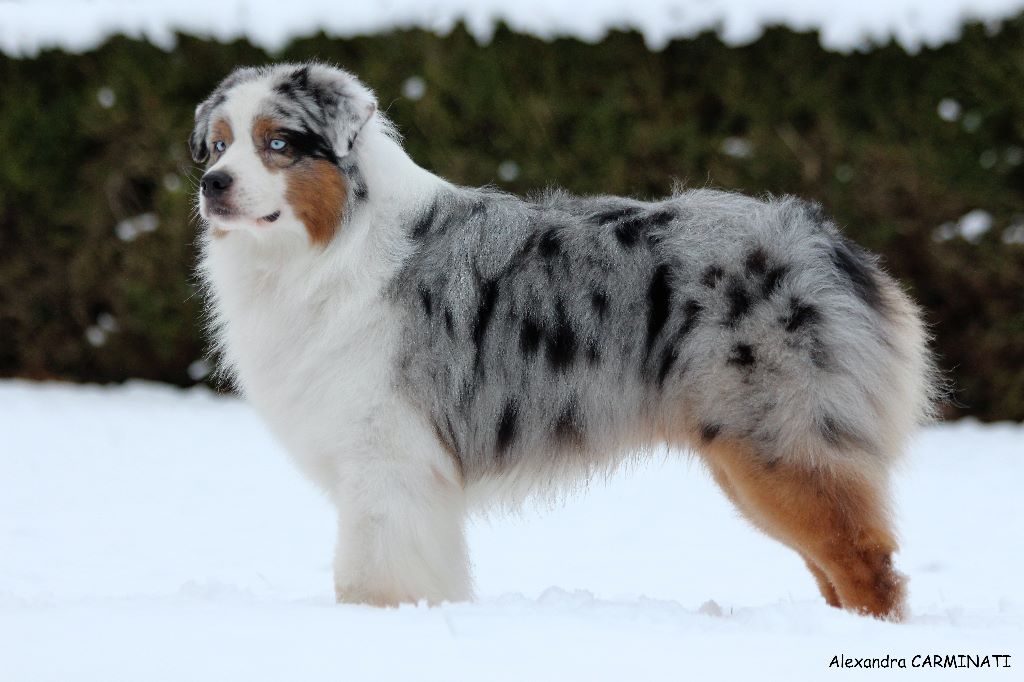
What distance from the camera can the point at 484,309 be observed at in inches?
173

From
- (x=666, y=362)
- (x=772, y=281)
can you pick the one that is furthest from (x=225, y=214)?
(x=772, y=281)

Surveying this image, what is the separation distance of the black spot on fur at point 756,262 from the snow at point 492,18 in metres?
5.00

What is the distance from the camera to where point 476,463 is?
14.7 feet

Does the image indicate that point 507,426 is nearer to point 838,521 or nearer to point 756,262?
point 756,262

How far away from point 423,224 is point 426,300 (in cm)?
33

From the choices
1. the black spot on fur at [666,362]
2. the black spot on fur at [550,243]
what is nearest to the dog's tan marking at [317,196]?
the black spot on fur at [550,243]

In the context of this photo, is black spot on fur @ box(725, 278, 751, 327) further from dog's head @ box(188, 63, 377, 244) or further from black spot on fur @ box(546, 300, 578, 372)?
dog's head @ box(188, 63, 377, 244)

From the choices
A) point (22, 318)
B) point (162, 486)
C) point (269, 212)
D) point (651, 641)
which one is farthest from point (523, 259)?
point (22, 318)

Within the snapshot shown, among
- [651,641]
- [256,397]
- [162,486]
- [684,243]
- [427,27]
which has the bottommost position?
[162,486]

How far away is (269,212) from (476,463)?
121 centimetres

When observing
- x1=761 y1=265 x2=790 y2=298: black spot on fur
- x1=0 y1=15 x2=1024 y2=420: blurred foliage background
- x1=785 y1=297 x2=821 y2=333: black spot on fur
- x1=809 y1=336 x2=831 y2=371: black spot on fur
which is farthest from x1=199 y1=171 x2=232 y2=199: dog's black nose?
x1=0 y1=15 x2=1024 y2=420: blurred foliage background

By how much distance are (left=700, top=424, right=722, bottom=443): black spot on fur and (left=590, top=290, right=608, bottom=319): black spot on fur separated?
1.79ft

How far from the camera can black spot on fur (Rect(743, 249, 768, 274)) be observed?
4242 mm

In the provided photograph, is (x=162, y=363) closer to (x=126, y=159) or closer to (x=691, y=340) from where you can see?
(x=126, y=159)
